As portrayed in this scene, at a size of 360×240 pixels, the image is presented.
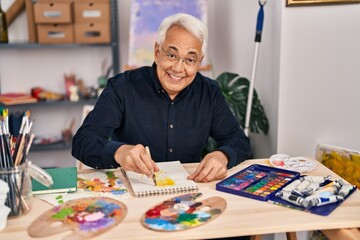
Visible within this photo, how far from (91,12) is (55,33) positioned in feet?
0.98

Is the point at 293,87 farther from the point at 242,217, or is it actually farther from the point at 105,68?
the point at 105,68

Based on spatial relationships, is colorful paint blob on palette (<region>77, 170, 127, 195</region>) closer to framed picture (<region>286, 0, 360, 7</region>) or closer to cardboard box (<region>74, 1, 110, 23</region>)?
framed picture (<region>286, 0, 360, 7</region>)

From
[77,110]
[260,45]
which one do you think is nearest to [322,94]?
[260,45]

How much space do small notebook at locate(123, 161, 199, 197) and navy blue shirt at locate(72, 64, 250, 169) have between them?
0.28m

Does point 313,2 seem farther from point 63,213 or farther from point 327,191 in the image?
point 63,213

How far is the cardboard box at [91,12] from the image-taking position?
2941mm

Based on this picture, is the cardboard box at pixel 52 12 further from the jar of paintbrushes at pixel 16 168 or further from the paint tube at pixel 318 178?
the paint tube at pixel 318 178

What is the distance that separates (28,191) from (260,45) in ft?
6.08

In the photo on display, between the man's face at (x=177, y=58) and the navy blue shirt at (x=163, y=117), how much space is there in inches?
2.8

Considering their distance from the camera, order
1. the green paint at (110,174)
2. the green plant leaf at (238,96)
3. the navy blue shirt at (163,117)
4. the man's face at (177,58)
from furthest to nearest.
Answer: the green plant leaf at (238,96)
the navy blue shirt at (163,117)
the man's face at (177,58)
the green paint at (110,174)

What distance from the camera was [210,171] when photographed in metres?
1.33

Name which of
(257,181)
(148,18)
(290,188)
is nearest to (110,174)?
(257,181)

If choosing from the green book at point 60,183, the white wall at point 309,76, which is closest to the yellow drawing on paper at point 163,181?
the green book at point 60,183

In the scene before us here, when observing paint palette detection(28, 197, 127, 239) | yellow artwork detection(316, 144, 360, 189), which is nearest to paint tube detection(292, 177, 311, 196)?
paint palette detection(28, 197, 127, 239)
